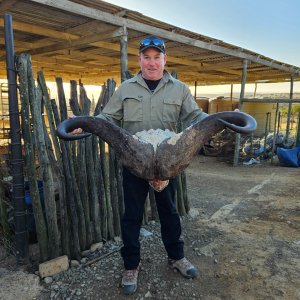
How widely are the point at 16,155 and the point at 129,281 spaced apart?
1.76m

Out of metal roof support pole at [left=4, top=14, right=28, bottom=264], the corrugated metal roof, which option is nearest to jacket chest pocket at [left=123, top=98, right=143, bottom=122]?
metal roof support pole at [left=4, top=14, right=28, bottom=264]

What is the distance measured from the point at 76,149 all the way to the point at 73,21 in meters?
2.95

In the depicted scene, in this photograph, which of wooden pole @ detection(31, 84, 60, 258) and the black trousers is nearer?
the black trousers

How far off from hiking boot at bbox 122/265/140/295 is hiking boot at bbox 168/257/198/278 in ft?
1.49

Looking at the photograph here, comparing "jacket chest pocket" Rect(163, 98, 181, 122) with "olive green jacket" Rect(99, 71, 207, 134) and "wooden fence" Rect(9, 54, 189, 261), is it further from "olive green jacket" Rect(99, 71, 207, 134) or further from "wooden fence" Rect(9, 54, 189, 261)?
"wooden fence" Rect(9, 54, 189, 261)

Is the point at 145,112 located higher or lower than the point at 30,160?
higher

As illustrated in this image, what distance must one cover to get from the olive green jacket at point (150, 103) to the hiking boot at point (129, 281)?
4.63ft

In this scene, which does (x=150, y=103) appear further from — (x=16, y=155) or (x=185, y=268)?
(x=185, y=268)

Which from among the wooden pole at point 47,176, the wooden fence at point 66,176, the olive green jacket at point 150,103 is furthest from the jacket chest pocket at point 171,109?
the wooden pole at point 47,176

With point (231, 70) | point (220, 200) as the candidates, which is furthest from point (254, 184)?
point (231, 70)

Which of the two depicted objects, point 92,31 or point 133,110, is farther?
point 92,31

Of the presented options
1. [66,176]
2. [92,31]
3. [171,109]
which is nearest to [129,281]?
[66,176]

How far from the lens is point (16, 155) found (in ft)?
10.5

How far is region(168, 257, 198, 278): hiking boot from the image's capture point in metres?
3.11
